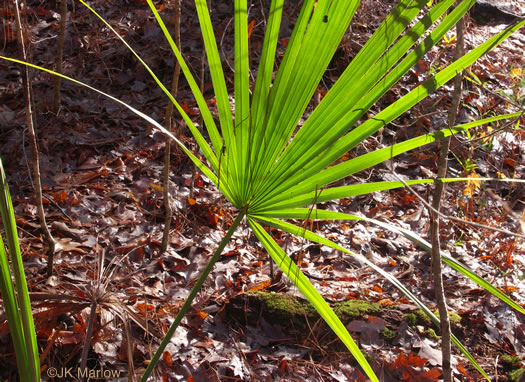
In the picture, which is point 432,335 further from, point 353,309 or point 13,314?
point 13,314

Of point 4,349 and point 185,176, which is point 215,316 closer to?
point 4,349

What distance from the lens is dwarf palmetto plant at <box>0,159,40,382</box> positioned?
851mm

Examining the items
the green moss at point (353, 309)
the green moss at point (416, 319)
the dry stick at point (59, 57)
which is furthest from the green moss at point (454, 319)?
the dry stick at point (59, 57)

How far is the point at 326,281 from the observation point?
2.29 meters

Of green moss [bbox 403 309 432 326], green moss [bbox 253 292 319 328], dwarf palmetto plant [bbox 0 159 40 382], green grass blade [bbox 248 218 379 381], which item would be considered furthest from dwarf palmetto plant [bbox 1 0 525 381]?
green moss [bbox 403 309 432 326]

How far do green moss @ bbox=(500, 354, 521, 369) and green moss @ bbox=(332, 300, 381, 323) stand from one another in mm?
595

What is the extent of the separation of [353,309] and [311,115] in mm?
1154

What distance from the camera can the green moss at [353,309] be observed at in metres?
1.98

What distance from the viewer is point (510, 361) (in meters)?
2.01

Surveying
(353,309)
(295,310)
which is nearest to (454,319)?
(353,309)

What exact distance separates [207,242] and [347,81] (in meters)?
1.49

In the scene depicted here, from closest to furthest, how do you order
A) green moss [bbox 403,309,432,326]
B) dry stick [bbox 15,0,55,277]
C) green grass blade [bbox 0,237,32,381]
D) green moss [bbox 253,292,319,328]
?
green grass blade [bbox 0,237,32,381] → dry stick [bbox 15,0,55,277] → green moss [bbox 253,292,319,328] → green moss [bbox 403,309,432,326]

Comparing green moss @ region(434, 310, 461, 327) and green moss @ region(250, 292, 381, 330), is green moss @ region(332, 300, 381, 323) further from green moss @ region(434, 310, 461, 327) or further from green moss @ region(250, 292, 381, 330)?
green moss @ region(434, 310, 461, 327)

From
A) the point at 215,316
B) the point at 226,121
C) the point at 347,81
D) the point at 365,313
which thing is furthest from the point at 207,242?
the point at 347,81
